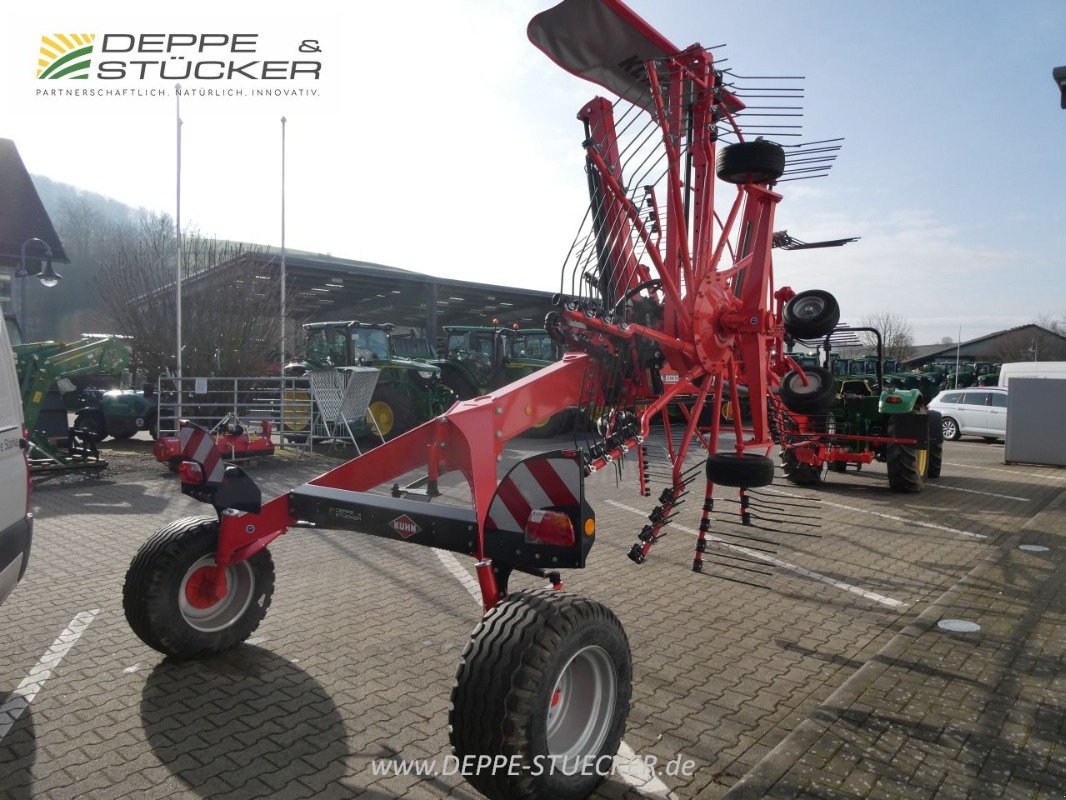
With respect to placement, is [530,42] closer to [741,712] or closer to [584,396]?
[584,396]

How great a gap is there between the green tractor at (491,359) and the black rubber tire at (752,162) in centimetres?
978

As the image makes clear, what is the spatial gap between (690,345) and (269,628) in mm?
3409

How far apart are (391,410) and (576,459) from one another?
38.1 feet

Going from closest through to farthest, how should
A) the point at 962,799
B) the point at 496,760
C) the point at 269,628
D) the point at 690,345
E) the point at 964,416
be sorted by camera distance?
the point at 496,760
the point at 962,799
the point at 269,628
the point at 690,345
the point at 964,416

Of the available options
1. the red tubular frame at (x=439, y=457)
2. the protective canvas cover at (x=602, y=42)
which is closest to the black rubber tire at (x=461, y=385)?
the protective canvas cover at (x=602, y=42)

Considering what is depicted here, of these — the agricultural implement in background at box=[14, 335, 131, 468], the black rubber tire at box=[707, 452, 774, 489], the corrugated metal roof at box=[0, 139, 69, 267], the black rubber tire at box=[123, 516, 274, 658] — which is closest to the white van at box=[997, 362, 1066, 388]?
the black rubber tire at box=[707, 452, 774, 489]

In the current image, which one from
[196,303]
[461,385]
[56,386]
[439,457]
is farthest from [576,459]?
[196,303]

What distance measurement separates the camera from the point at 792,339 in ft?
23.3

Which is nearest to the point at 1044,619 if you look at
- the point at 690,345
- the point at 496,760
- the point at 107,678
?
the point at 690,345

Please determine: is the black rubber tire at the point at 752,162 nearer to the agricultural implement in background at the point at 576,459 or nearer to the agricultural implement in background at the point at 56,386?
the agricultural implement in background at the point at 576,459

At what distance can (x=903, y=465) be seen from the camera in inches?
407

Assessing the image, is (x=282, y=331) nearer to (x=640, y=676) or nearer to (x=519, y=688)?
(x=640, y=676)

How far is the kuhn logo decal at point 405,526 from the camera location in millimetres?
3445

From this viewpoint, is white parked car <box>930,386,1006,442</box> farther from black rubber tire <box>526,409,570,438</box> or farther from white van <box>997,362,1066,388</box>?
black rubber tire <box>526,409,570,438</box>
